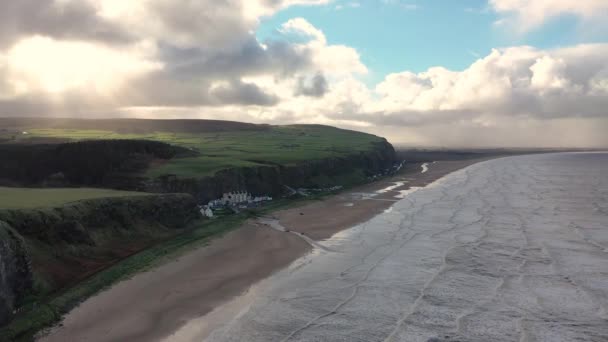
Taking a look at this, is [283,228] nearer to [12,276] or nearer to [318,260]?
[318,260]

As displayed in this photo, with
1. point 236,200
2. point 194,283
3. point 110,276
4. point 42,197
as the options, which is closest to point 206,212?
point 236,200

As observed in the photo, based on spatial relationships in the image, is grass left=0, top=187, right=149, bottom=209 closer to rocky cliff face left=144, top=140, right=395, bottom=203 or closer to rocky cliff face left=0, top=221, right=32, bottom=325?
rocky cliff face left=0, top=221, right=32, bottom=325

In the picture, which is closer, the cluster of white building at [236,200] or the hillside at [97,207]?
the hillside at [97,207]

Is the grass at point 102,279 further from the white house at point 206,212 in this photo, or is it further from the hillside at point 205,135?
the hillside at point 205,135

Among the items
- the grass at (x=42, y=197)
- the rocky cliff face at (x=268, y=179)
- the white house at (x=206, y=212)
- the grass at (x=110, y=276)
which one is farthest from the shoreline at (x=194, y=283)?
the rocky cliff face at (x=268, y=179)

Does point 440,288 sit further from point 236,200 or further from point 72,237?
point 236,200

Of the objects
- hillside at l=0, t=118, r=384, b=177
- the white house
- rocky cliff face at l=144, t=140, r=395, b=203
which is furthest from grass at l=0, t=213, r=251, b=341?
hillside at l=0, t=118, r=384, b=177

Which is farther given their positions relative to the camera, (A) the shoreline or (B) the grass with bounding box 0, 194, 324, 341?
(A) the shoreline
